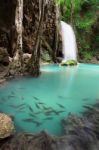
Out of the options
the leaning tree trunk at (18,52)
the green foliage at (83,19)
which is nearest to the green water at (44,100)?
the leaning tree trunk at (18,52)

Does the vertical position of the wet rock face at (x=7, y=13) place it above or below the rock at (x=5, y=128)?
above

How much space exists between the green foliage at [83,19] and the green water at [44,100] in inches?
498

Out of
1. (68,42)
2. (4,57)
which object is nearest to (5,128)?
Answer: (4,57)

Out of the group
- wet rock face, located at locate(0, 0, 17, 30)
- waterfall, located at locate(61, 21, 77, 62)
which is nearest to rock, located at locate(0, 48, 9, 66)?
wet rock face, located at locate(0, 0, 17, 30)

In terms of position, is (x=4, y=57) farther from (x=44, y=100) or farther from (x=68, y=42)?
(x=68, y=42)

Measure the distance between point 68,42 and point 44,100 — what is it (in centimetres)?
1482

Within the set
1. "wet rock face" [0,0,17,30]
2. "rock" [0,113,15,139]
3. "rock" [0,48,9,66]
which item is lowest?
"rock" [0,113,15,139]

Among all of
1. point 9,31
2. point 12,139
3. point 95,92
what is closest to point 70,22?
point 9,31

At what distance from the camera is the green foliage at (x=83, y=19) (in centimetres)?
2378

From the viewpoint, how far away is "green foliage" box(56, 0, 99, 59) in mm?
23781

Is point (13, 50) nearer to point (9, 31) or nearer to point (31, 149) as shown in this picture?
point (9, 31)

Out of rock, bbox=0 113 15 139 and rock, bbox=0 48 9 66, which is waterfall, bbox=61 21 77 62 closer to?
rock, bbox=0 48 9 66

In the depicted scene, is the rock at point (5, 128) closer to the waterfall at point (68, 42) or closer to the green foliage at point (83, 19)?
the waterfall at point (68, 42)

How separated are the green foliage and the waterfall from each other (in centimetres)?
100
